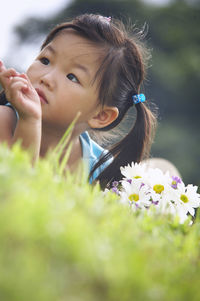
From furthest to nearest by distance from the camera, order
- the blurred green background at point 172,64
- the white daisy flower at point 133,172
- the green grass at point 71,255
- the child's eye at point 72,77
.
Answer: the blurred green background at point 172,64 → the child's eye at point 72,77 → the white daisy flower at point 133,172 → the green grass at point 71,255

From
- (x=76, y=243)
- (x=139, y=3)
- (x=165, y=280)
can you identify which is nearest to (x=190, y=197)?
(x=165, y=280)

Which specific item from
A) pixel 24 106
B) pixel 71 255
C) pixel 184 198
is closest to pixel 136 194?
pixel 184 198

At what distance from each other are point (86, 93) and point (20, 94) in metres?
0.75

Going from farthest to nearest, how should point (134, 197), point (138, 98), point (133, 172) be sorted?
point (138, 98)
point (133, 172)
point (134, 197)

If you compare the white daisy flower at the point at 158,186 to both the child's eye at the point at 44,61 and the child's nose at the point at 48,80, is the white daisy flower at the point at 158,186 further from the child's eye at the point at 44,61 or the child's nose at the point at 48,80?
the child's eye at the point at 44,61

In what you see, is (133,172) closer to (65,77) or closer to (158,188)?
(158,188)

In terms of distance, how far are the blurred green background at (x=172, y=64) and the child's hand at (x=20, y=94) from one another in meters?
11.5

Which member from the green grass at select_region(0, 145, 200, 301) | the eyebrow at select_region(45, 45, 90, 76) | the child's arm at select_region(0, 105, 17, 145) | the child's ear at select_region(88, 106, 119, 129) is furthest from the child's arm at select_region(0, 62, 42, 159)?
the green grass at select_region(0, 145, 200, 301)

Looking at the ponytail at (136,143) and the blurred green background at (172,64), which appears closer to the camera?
the ponytail at (136,143)

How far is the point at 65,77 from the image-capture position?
2.85m

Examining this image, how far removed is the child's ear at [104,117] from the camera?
10.4ft

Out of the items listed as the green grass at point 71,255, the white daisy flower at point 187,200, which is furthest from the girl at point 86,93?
the green grass at point 71,255

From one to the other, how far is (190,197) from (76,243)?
1507mm

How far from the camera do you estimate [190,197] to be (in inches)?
90.8
